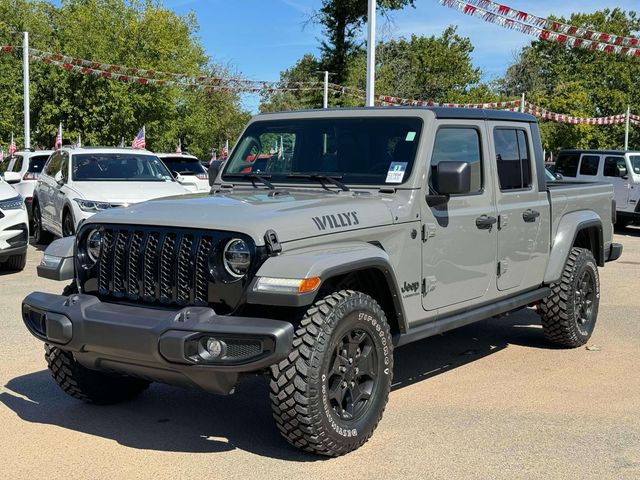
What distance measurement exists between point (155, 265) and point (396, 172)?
1.64 metres

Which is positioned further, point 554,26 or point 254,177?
point 554,26

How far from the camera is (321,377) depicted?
3785 millimetres

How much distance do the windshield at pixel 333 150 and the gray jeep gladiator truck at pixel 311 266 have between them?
11mm

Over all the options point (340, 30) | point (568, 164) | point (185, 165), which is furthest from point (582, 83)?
point (185, 165)

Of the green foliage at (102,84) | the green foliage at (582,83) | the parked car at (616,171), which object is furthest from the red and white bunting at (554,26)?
the green foliage at (582,83)

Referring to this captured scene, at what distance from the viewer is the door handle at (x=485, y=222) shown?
5105 millimetres

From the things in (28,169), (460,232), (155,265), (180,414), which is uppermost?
(28,169)

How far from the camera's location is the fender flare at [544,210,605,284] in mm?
6039

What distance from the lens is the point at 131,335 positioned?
3725 millimetres

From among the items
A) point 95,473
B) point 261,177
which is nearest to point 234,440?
point 95,473

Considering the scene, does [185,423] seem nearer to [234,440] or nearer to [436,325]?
[234,440]

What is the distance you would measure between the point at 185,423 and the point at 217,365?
1.16 m

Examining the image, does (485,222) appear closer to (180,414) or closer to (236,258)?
(236,258)

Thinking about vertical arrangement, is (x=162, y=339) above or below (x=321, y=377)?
above
